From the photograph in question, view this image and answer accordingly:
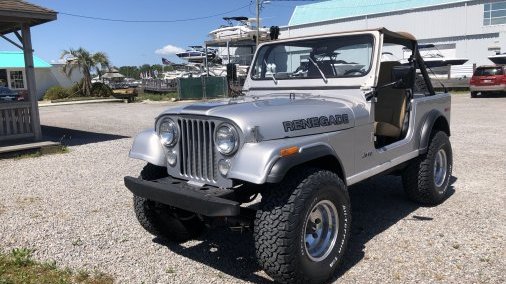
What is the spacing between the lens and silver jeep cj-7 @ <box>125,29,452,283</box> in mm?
3146

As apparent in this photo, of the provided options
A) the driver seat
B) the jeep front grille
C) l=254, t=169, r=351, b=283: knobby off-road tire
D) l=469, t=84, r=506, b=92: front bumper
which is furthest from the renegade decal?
l=469, t=84, r=506, b=92: front bumper

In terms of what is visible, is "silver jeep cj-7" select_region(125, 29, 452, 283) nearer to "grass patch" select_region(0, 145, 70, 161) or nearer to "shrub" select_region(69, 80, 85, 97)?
"grass patch" select_region(0, 145, 70, 161)

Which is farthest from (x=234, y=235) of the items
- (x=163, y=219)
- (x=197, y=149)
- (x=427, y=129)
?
(x=427, y=129)

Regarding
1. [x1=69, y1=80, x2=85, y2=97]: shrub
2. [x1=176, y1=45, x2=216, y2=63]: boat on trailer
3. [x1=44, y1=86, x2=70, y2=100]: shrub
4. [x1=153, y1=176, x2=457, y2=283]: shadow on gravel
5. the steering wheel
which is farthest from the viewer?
[x1=176, y1=45, x2=216, y2=63]: boat on trailer

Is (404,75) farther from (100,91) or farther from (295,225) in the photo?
(100,91)

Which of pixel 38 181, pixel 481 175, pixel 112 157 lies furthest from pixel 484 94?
pixel 38 181

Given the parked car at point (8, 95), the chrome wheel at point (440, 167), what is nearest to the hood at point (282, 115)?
the chrome wheel at point (440, 167)

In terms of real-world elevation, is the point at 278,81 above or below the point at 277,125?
above

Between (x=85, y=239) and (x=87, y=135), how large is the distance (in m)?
8.54

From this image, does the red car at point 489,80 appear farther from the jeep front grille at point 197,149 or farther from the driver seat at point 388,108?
the jeep front grille at point 197,149

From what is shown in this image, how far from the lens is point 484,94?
76.9 feet

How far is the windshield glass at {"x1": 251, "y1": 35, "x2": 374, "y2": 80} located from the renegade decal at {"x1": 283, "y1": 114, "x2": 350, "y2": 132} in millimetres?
860

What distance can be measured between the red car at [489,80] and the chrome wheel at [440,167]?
60.8 feet

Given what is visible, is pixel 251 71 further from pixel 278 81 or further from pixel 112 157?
pixel 112 157
